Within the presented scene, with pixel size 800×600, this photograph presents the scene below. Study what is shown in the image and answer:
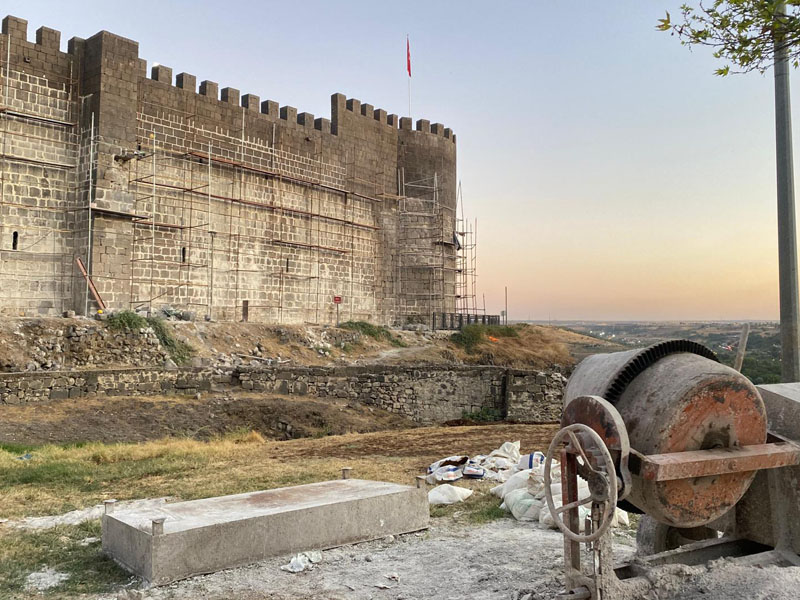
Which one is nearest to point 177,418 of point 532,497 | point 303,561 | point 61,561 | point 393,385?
point 393,385

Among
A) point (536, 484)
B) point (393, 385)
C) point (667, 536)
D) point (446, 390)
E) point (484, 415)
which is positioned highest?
point (667, 536)

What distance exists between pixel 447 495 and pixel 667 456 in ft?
13.0

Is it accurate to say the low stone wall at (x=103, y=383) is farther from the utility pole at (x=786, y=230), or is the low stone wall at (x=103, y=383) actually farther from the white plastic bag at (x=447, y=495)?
the utility pole at (x=786, y=230)

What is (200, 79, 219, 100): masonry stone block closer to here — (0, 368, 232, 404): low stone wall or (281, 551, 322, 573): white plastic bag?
(0, 368, 232, 404): low stone wall

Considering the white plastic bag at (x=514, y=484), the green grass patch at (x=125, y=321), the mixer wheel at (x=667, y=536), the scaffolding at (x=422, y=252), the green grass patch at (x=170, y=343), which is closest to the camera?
the mixer wheel at (x=667, y=536)

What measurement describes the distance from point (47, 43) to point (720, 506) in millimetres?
22196

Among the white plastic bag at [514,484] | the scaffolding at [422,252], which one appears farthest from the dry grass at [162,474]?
the scaffolding at [422,252]

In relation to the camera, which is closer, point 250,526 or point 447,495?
point 250,526

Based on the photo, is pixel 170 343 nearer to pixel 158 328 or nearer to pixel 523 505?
pixel 158 328

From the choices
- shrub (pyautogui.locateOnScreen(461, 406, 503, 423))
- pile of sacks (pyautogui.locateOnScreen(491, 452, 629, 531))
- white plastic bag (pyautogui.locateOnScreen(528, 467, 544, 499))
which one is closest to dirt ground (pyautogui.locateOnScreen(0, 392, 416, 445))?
shrub (pyautogui.locateOnScreen(461, 406, 503, 423))

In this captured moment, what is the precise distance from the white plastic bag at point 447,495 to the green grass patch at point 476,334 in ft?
73.5

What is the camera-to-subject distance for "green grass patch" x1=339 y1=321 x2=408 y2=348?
28125 mm

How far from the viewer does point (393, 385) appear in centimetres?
1969

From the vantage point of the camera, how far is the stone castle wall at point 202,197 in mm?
19578
